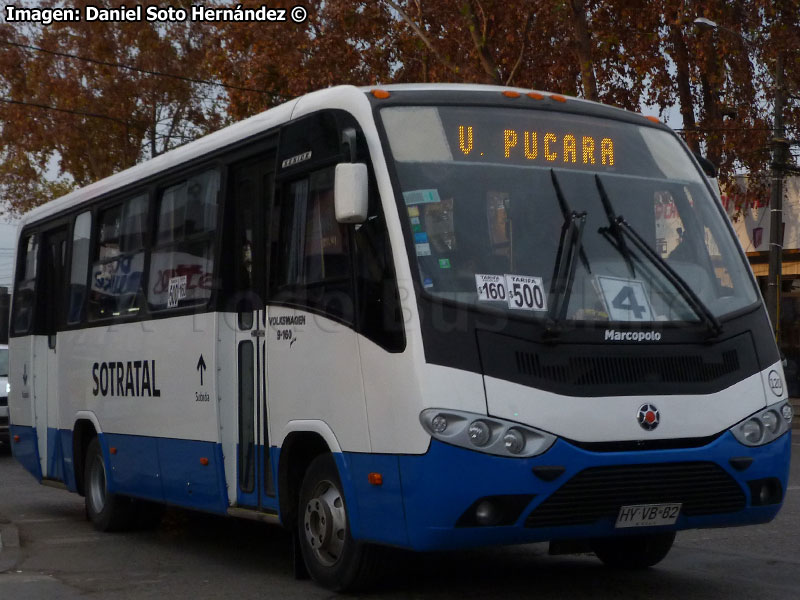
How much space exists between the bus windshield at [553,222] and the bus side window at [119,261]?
393cm

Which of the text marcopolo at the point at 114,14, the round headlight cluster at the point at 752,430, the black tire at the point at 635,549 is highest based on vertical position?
the text marcopolo at the point at 114,14

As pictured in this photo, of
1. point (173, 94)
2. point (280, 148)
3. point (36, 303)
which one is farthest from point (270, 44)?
point (280, 148)

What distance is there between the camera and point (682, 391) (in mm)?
7191

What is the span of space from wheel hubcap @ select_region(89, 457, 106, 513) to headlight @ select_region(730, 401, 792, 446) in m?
6.40

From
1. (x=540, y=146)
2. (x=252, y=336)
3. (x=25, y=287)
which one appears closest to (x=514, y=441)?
(x=540, y=146)

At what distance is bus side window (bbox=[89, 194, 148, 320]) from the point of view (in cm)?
1088

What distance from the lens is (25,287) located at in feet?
45.8

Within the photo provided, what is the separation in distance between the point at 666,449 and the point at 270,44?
2437 centimetres

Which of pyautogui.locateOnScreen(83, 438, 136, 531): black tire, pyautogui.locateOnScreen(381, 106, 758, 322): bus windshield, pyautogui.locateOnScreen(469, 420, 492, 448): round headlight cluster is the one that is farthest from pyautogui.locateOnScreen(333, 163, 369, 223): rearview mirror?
pyautogui.locateOnScreen(83, 438, 136, 531): black tire

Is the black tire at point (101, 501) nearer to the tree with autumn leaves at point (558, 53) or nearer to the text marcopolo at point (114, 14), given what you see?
the tree with autumn leaves at point (558, 53)

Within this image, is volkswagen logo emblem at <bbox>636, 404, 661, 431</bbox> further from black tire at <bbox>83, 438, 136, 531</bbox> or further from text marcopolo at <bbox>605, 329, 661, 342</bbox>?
black tire at <bbox>83, 438, 136, 531</bbox>

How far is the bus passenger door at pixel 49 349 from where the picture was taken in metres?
12.9

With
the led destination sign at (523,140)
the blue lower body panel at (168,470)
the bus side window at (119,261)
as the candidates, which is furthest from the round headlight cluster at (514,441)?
the bus side window at (119,261)

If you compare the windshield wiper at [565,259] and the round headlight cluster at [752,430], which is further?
the round headlight cluster at [752,430]
